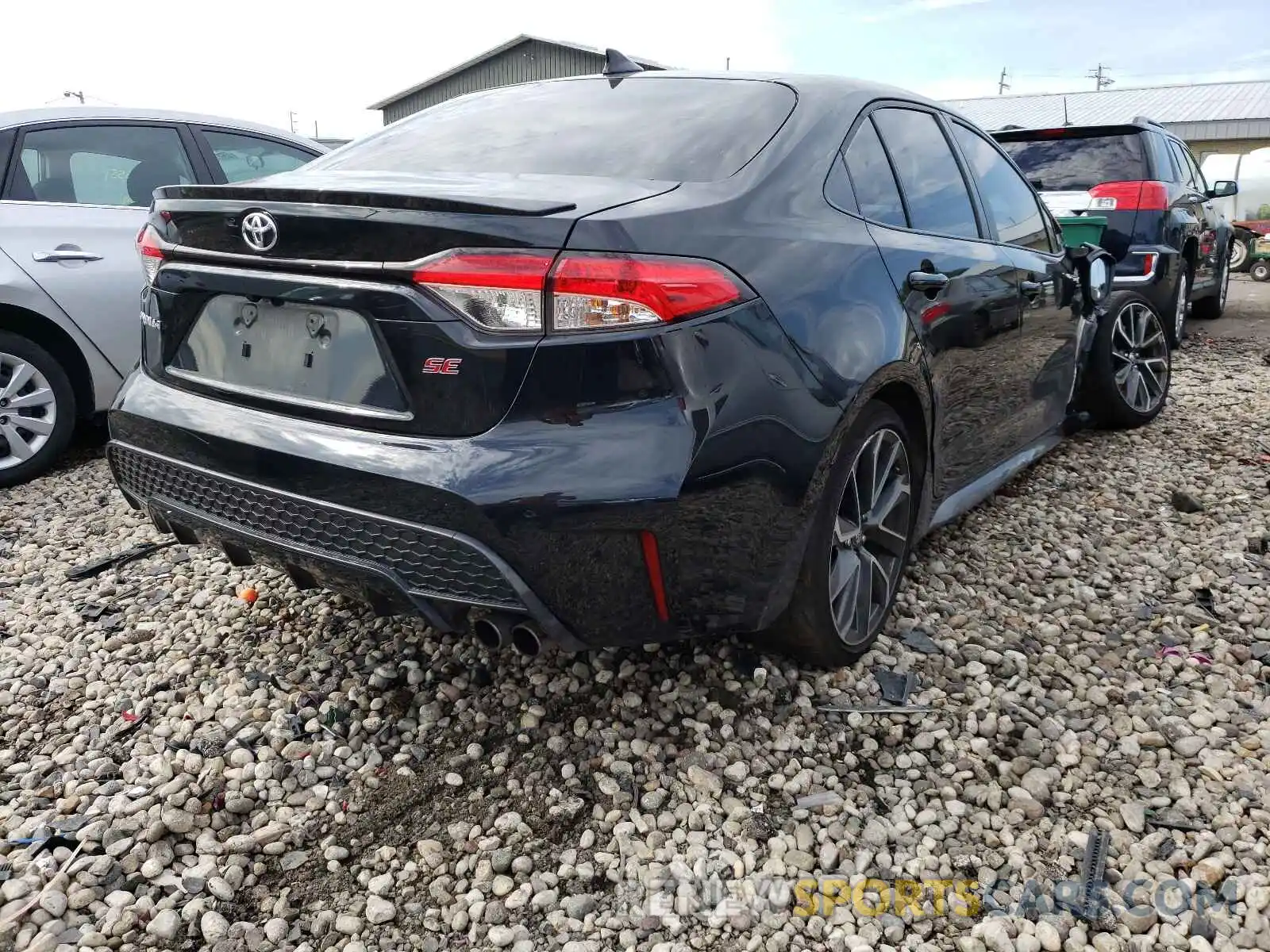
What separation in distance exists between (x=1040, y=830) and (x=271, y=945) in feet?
5.33

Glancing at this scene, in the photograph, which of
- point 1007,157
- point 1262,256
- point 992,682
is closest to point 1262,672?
point 992,682

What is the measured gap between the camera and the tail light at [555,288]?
1882mm

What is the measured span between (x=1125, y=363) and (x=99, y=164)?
5.28m

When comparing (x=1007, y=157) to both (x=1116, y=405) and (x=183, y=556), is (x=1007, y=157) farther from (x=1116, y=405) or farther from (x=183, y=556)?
(x=183, y=556)

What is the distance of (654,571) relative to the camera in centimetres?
201

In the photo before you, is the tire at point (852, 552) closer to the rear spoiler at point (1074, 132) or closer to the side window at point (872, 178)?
the side window at point (872, 178)

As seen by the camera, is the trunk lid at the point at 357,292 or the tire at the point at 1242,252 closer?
the trunk lid at the point at 357,292

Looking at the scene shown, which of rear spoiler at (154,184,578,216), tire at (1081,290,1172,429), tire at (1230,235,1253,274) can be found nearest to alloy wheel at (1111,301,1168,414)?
tire at (1081,290,1172,429)

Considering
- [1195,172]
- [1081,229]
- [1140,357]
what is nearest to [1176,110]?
[1195,172]

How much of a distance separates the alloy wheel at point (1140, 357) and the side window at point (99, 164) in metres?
4.74

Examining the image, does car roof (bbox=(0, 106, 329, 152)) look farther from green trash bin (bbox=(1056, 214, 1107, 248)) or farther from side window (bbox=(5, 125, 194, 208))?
green trash bin (bbox=(1056, 214, 1107, 248))

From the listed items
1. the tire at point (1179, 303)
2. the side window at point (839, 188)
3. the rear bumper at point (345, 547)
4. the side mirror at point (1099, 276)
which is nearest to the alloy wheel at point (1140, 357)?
the side mirror at point (1099, 276)

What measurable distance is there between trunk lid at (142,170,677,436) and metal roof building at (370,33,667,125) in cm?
2463

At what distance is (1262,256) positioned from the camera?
1628 cm
